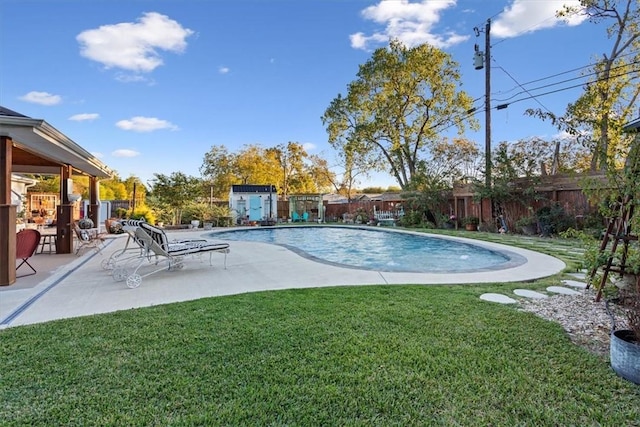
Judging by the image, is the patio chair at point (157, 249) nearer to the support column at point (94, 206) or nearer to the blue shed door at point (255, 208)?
the support column at point (94, 206)

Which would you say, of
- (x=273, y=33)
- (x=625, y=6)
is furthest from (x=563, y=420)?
(x=625, y=6)

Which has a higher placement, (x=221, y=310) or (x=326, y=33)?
(x=326, y=33)

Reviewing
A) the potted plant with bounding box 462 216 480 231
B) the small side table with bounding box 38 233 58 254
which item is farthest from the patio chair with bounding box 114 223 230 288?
the potted plant with bounding box 462 216 480 231

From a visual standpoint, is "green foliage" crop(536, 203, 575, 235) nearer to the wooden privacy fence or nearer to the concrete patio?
the wooden privacy fence

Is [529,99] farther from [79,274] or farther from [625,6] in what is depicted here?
[79,274]

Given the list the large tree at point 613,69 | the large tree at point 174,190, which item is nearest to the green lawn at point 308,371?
the large tree at point 174,190

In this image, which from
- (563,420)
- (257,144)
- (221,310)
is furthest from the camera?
(257,144)

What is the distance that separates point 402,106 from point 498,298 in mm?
19813

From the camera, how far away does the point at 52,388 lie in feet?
7.29

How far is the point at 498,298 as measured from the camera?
4.34m

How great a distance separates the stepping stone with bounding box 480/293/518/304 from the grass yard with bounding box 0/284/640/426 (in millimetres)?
551

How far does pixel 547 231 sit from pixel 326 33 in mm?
11469

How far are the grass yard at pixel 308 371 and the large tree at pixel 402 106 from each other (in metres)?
17.8

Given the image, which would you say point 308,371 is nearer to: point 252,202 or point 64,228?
point 64,228
